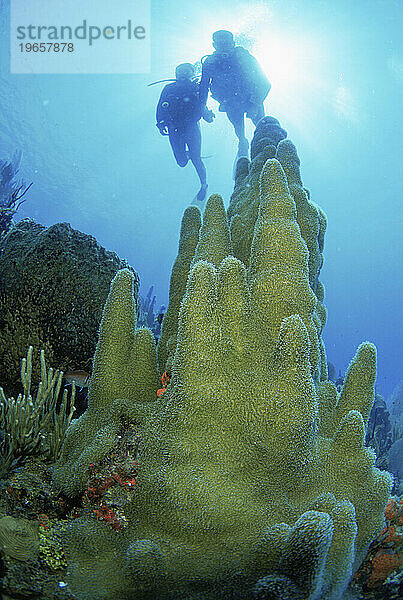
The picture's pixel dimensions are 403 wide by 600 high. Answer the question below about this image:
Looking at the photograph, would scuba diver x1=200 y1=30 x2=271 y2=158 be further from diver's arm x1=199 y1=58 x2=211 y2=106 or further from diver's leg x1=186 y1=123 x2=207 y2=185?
diver's leg x1=186 y1=123 x2=207 y2=185

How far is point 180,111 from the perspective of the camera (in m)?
11.6

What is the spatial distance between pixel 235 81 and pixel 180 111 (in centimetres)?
193

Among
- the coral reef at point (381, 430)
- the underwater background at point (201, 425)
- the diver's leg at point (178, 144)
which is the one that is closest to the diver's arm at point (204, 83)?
the diver's leg at point (178, 144)

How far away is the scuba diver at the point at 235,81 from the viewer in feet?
35.3

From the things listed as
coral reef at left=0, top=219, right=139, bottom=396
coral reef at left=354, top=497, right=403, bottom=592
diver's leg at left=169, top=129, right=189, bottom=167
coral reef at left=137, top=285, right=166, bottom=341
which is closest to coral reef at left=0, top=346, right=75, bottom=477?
coral reef at left=0, top=219, right=139, bottom=396

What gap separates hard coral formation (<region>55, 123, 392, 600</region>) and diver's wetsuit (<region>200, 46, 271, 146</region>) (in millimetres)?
10530

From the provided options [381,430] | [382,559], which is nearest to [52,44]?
[381,430]

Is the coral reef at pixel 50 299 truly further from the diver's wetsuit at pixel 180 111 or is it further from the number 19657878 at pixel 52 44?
the number 19657878 at pixel 52 44

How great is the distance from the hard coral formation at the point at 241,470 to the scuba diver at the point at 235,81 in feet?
32.5

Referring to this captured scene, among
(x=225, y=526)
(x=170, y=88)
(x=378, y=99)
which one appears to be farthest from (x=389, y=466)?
(x=378, y=99)

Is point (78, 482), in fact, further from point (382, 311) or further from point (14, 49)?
point (382, 311)

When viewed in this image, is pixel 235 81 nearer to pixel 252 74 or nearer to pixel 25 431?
pixel 252 74

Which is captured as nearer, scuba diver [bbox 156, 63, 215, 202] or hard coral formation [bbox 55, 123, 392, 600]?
hard coral formation [bbox 55, 123, 392, 600]

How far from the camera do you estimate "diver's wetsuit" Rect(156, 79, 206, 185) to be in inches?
446
